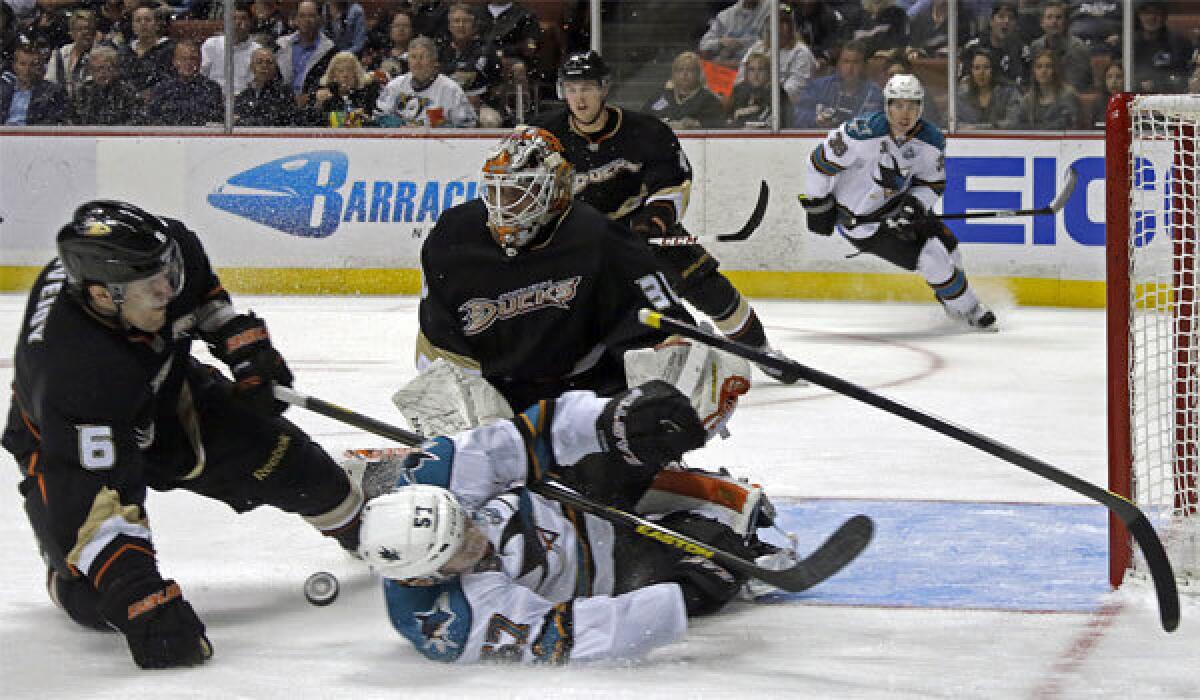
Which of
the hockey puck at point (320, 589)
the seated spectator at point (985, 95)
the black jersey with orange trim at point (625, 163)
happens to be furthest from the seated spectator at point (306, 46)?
the hockey puck at point (320, 589)

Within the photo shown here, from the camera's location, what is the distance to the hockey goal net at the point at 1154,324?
3.32 m

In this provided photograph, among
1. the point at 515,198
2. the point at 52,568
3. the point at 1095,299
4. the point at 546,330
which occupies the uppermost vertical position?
the point at 515,198

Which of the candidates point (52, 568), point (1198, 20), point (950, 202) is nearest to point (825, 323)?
point (950, 202)

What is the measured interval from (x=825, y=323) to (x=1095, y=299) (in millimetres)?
1406

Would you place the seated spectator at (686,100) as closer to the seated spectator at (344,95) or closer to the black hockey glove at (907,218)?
the black hockey glove at (907,218)

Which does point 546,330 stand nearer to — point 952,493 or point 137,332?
point 137,332

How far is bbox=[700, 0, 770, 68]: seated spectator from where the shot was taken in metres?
8.87

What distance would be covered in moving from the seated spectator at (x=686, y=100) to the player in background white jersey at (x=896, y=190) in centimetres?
107

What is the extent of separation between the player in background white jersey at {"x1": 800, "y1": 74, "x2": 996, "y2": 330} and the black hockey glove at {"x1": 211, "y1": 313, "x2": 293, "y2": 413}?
5105mm

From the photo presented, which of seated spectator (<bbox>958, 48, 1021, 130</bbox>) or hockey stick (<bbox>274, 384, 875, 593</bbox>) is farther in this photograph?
seated spectator (<bbox>958, 48, 1021, 130</bbox>)

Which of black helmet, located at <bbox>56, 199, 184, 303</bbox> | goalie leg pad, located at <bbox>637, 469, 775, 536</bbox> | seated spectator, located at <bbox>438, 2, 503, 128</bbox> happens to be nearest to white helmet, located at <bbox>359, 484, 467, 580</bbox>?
black helmet, located at <bbox>56, 199, 184, 303</bbox>

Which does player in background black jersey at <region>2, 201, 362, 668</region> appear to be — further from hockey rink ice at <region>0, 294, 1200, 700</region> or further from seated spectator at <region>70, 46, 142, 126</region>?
seated spectator at <region>70, 46, 142, 126</region>

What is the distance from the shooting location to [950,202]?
29.0 feet

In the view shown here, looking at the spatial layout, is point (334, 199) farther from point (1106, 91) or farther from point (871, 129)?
point (1106, 91)
